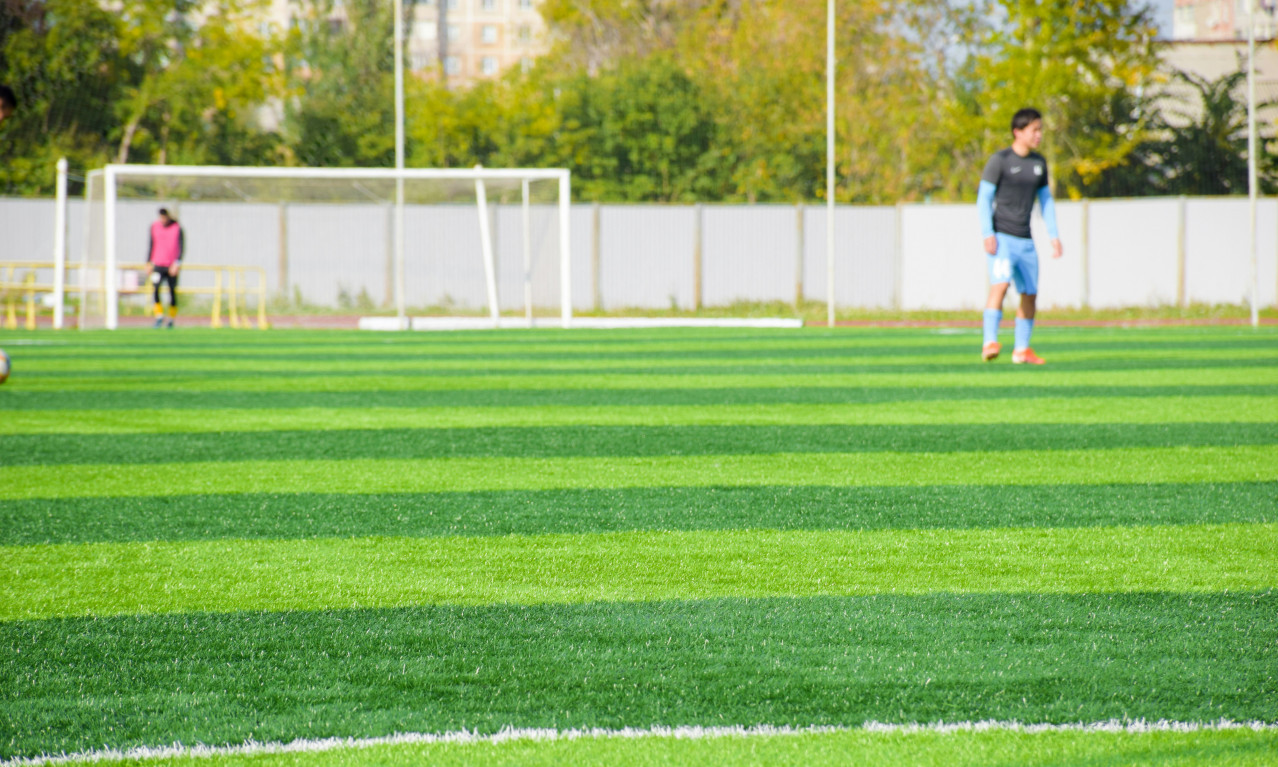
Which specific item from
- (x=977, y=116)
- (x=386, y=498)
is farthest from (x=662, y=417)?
(x=977, y=116)

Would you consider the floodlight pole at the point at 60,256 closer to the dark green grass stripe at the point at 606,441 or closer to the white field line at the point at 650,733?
the dark green grass stripe at the point at 606,441

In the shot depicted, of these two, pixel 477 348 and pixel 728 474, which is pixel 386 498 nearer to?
pixel 728 474

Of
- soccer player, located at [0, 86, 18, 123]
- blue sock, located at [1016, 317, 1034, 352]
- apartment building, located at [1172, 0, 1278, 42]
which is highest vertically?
apartment building, located at [1172, 0, 1278, 42]

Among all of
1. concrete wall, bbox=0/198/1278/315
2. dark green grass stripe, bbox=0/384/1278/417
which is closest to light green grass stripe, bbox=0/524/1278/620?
dark green grass stripe, bbox=0/384/1278/417

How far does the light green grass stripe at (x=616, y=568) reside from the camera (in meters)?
3.34

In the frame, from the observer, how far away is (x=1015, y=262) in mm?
10141

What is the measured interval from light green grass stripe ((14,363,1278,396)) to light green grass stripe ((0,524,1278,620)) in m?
4.99

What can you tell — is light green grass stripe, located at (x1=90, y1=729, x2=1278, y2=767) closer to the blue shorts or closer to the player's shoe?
the blue shorts

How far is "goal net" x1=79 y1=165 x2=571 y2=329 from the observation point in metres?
19.3

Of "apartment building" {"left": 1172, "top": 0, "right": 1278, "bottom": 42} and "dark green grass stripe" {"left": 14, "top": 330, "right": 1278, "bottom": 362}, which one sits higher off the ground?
"apartment building" {"left": 1172, "top": 0, "right": 1278, "bottom": 42}

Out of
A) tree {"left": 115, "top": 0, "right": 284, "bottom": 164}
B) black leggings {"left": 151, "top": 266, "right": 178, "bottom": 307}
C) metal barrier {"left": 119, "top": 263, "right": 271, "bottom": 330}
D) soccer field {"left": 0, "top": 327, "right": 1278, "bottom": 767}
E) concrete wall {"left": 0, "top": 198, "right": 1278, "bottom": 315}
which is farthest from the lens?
tree {"left": 115, "top": 0, "right": 284, "bottom": 164}

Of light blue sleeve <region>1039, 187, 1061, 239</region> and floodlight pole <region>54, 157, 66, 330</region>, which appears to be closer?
light blue sleeve <region>1039, 187, 1061, 239</region>

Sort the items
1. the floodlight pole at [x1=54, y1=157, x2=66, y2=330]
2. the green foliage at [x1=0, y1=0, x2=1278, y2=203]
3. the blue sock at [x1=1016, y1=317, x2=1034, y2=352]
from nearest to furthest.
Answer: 1. the blue sock at [x1=1016, y1=317, x2=1034, y2=352]
2. the floodlight pole at [x1=54, y1=157, x2=66, y2=330]
3. the green foliage at [x1=0, y1=0, x2=1278, y2=203]

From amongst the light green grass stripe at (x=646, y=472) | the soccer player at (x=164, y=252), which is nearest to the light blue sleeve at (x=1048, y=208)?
the light green grass stripe at (x=646, y=472)
